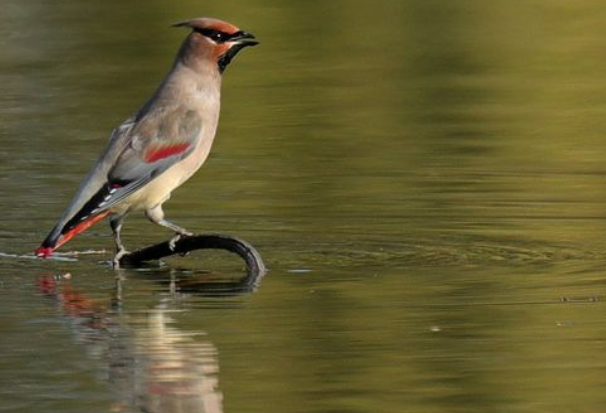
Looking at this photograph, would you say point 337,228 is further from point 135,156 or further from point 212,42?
point 135,156

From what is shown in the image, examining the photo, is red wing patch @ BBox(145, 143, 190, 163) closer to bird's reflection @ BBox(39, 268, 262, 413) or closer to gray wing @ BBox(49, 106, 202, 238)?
gray wing @ BBox(49, 106, 202, 238)

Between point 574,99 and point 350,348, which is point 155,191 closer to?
point 350,348

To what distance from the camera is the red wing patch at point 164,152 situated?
12359mm

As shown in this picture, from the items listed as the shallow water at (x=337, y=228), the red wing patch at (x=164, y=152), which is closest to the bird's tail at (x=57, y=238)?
the shallow water at (x=337, y=228)

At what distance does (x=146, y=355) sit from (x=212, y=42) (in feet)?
11.2

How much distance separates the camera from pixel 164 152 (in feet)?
40.7

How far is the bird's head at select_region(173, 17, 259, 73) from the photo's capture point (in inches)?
498

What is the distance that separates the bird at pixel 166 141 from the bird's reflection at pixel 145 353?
0.73 meters

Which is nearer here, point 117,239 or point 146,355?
point 146,355

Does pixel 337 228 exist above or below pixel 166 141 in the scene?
below

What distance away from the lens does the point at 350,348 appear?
9805 millimetres

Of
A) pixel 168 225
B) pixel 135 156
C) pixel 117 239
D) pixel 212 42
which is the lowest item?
pixel 117 239

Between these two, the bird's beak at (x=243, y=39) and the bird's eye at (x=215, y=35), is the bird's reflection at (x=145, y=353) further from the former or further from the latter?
the bird's eye at (x=215, y=35)

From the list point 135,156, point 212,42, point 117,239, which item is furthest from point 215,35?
point 117,239
